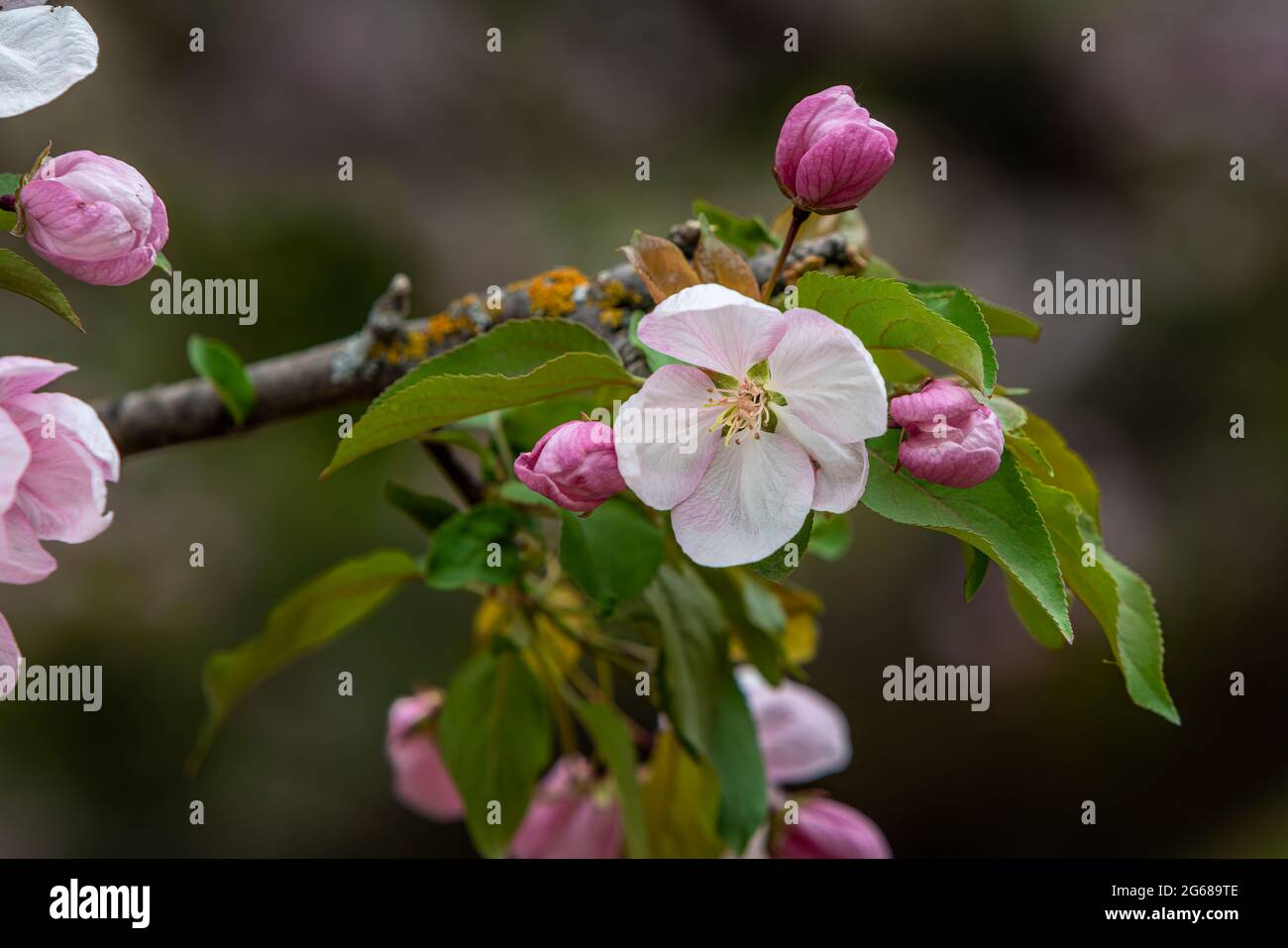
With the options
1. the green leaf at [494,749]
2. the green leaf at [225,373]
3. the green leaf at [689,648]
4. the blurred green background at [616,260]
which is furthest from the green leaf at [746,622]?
the blurred green background at [616,260]

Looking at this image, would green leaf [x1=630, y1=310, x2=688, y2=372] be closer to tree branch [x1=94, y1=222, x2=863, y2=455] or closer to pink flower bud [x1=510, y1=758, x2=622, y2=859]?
tree branch [x1=94, y1=222, x2=863, y2=455]

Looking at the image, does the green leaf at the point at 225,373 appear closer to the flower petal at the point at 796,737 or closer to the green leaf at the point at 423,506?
the green leaf at the point at 423,506

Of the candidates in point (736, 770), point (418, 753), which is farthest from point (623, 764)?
point (418, 753)

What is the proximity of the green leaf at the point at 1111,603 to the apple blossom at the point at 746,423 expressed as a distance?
8 cm

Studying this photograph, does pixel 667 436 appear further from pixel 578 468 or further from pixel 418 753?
pixel 418 753

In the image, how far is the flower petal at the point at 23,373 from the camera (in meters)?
0.31

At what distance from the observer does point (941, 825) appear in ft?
4.39

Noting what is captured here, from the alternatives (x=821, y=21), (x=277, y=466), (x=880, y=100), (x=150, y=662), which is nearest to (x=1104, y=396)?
(x=880, y=100)

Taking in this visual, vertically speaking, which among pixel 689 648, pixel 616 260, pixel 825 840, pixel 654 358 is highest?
pixel 616 260

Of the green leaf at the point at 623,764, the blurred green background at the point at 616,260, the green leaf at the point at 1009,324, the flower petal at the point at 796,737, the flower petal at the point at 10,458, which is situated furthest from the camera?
the blurred green background at the point at 616,260

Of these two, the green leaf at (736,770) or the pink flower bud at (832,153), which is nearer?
the pink flower bud at (832,153)

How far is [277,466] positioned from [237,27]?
591 mm

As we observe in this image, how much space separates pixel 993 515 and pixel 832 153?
115mm

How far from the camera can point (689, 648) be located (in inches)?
19.6
